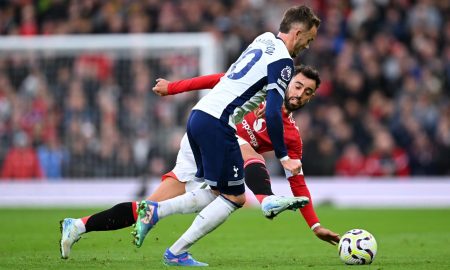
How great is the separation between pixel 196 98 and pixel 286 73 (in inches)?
481

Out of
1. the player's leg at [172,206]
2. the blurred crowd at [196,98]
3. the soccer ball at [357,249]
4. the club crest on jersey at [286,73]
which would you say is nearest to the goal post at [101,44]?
the blurred crowd at [196,98]

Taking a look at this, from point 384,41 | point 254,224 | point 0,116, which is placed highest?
point 384,41

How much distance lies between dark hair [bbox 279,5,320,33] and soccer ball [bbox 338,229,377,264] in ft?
6.38

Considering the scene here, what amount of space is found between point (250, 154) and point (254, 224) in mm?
5656

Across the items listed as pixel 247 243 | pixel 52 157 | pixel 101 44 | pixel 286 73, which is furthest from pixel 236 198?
pixel 101 44

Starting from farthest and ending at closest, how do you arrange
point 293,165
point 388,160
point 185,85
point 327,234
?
point 388,160
point 327,234
point 185,85
point 293,165

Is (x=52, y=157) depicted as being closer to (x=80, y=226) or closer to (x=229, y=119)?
(x=80, y=226)

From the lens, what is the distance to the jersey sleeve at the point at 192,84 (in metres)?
8.70

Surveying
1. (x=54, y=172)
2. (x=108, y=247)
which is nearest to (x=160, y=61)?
(x=54, y=172)

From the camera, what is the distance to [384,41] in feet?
70.7

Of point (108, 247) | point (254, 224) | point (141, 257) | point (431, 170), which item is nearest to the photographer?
point (141, 257)

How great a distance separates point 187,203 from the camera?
8500mm

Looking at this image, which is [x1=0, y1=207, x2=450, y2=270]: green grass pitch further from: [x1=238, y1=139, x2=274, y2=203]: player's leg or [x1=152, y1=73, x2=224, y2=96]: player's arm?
[x1=152, y1=73, x2=224, y2=96]: player's arm

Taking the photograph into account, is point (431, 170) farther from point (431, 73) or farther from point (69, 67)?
point (69, 67)
